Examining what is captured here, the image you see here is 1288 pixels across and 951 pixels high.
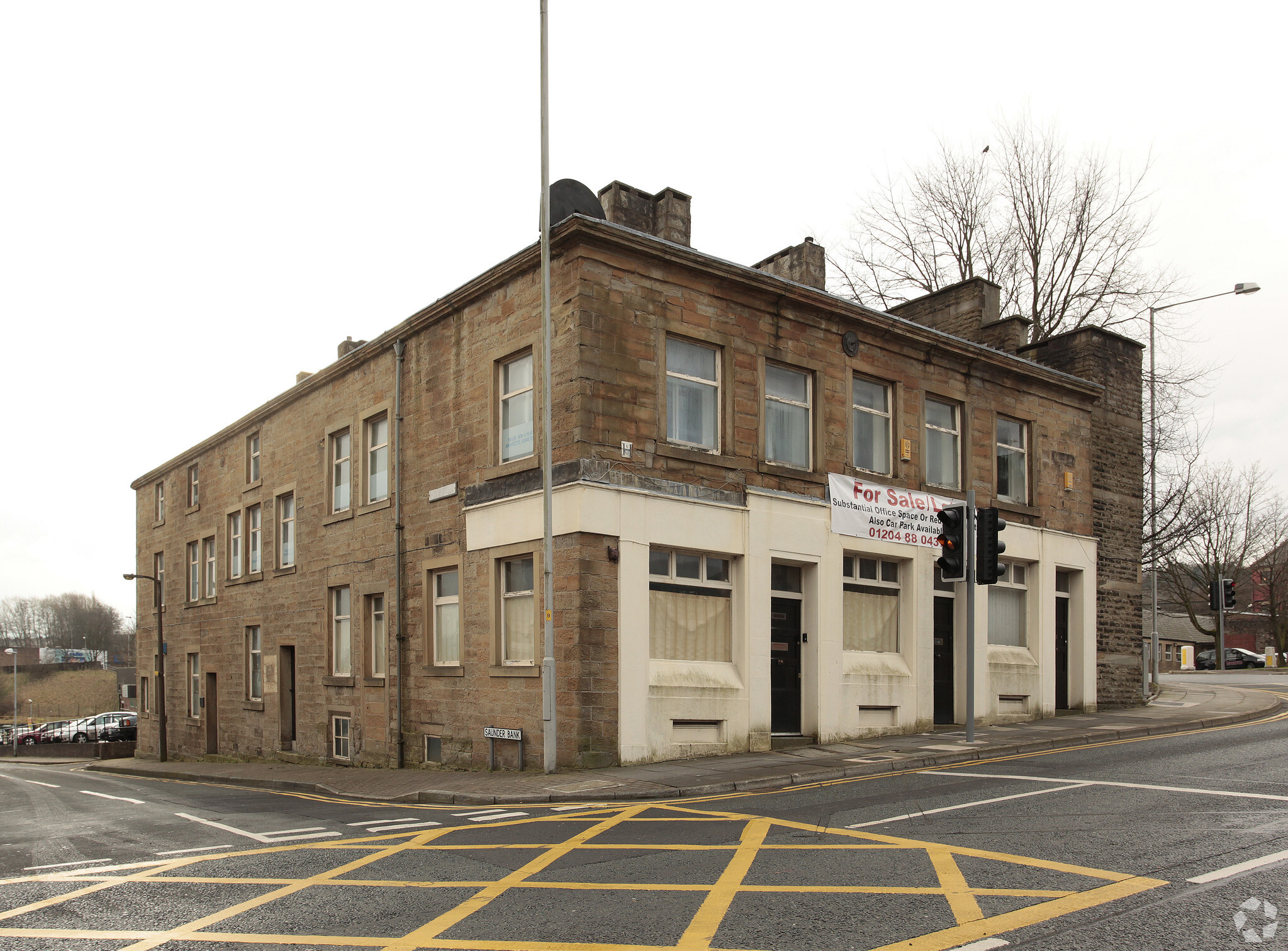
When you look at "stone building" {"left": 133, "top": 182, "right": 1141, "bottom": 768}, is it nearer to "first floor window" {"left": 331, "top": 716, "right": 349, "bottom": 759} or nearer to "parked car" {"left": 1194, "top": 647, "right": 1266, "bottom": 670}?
"first floor window" {"left": 331, "top": 716, "right": 349, "bottom": 759}

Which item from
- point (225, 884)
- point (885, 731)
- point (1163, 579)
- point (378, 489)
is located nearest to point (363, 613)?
point (378, 489)

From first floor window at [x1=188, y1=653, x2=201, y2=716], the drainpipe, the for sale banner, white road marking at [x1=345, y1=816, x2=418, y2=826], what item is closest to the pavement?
the drainpipe

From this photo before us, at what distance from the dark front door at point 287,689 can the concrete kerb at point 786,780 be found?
14.9 ft

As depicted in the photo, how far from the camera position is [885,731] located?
17.9 meters

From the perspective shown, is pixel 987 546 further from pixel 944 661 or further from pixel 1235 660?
pixel 1235 660

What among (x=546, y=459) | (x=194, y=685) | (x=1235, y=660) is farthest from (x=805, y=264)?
(x=1235, y=660)

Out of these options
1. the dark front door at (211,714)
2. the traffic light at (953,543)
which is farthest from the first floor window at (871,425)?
the dark front door at (211,714)

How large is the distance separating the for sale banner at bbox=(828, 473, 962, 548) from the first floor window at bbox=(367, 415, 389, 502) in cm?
878

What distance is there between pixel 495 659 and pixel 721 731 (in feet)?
12.0

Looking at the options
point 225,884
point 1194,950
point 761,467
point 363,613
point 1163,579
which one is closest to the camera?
point 1194,950

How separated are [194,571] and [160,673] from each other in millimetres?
3869

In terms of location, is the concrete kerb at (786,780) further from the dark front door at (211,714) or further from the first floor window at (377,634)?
the dark front door at (211,714)

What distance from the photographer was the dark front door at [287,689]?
24594mm

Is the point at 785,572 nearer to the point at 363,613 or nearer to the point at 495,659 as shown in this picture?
the point at 495,659
